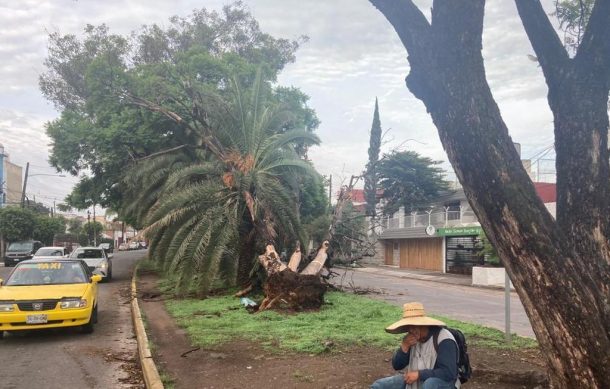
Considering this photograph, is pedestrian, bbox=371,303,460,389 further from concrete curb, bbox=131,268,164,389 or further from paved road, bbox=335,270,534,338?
paved road, bbox=335,270,534,338

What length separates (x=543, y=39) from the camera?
18.0ft

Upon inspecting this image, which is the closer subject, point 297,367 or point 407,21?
point 407,21

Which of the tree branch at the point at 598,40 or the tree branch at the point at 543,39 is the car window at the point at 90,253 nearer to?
the tree branch at the point at 543,39

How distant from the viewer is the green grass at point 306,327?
27.7 ft

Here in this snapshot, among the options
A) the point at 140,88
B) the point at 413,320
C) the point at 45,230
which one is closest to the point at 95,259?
the point at 140,88

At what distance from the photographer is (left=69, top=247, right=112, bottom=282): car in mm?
22406

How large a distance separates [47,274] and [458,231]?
86.7 ft

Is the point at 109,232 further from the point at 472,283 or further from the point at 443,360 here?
the point at 443,360

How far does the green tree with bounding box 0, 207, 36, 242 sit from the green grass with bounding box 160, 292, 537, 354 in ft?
121

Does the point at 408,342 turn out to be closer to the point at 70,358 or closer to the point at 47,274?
the point at 70,358

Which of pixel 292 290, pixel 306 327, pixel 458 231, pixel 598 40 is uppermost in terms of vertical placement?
pixel 598 40

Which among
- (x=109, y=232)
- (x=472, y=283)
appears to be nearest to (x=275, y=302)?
(x=472, y=283)

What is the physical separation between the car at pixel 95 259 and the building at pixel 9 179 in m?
38.2

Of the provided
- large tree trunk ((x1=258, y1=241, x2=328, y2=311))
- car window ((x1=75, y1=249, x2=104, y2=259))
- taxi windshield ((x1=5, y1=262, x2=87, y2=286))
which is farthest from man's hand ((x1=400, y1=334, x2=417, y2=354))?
car window ((x1=75, y1=249, x2=104, y2=259))
